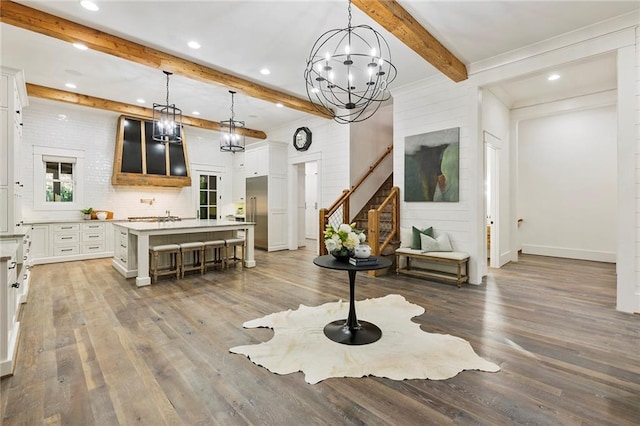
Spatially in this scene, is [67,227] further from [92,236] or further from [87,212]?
[87,212]

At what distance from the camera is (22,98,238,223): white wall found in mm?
6414

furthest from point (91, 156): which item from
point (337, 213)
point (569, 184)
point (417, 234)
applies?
point (569, 184)

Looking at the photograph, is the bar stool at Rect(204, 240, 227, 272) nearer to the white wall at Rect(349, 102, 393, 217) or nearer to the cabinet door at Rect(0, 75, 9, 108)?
the white wall at Rect(349, 102, 393, 217)

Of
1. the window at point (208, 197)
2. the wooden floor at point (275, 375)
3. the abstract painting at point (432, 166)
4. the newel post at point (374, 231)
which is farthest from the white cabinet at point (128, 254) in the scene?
the abstract painting at point (432, 166)

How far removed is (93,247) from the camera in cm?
665

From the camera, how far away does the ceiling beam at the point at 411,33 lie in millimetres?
2994

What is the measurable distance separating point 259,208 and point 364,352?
6024 mm

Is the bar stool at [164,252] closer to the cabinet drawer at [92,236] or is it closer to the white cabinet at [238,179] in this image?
the cabinet drawer at [92,236]

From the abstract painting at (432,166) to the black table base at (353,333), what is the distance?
9.51 ft

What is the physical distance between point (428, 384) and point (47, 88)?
309 inches

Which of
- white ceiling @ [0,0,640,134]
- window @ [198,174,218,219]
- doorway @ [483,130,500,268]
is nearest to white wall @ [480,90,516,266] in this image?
doorway @ [483,130,500,268]

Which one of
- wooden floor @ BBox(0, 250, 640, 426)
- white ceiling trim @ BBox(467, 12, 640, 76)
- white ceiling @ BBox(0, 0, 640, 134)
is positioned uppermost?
white ceiling @ BBox(0, 0, 640, 134)

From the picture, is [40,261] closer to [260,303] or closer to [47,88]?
[47,88]

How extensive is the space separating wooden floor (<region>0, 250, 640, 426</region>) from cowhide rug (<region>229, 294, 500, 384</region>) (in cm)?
9
